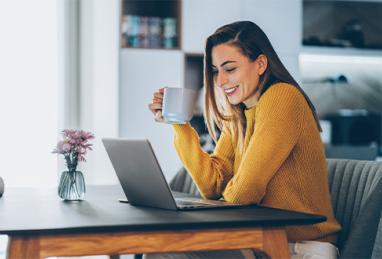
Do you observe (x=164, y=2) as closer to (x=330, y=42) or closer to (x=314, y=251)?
(x=330, y=42)

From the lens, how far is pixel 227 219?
1.53m

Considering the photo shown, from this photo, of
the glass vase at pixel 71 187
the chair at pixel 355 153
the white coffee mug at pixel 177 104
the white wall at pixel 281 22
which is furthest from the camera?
the white wall at pixel 281 22

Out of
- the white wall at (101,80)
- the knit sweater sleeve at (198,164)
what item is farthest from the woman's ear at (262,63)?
the white wall at (101,80)

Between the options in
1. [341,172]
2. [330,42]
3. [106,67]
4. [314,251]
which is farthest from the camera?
[330,42]

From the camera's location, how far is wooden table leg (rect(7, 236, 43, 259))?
1392 mm

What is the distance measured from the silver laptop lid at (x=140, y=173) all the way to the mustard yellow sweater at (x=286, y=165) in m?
0.23

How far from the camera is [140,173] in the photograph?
5.85ft

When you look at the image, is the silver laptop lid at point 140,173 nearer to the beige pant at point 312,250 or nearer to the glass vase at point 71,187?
the glass vase at point 71,187

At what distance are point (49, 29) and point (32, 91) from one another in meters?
0.43

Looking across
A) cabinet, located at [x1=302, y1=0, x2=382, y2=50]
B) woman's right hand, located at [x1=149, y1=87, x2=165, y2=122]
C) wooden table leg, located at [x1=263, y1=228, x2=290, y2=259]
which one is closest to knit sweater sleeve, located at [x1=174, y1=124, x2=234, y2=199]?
woman's right hand, located at [x1=149, y1=87, x2=165, y2=122]

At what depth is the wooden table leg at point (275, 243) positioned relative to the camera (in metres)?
1.56

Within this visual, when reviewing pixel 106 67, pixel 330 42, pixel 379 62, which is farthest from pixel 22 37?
pixel 379 62

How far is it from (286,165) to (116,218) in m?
0.57

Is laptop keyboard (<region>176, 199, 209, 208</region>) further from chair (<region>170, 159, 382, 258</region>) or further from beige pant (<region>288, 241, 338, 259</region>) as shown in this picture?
chair (<region>170, 159, 382, 258</region>)
